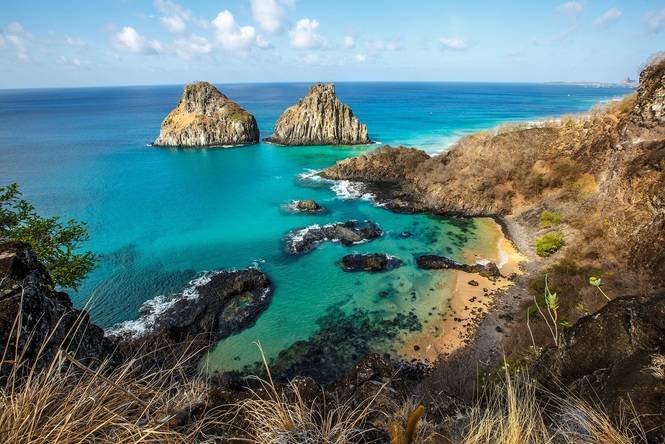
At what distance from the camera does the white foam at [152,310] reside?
23.4 meters

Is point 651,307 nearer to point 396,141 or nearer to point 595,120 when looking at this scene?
point 595,120

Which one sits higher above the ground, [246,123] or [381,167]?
[246,123]

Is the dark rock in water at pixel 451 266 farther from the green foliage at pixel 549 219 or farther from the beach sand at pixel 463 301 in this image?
the green foliage at pixel 549 219

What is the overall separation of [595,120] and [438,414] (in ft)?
179

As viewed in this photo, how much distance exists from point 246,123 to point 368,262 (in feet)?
221

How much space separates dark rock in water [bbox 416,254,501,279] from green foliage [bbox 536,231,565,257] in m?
5.54

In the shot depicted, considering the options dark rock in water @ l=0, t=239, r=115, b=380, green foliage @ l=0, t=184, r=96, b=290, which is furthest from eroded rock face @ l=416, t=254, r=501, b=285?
dark rock in water @ l=0, t=239, r=115, b=380

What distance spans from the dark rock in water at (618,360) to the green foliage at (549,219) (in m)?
32.5

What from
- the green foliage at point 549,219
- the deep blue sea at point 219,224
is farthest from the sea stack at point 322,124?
the green foliage at point 549,219

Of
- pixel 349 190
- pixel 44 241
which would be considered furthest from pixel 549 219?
pixel 44 241

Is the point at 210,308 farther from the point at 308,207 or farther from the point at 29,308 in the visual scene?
the point at 308,207

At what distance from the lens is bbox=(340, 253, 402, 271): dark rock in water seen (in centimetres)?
3117

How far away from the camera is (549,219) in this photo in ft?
119

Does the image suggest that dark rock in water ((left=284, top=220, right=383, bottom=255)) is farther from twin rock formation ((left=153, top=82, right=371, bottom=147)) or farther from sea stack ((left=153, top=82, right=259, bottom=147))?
sea stack ((left=153, top=82, right=259, bottom=147))
